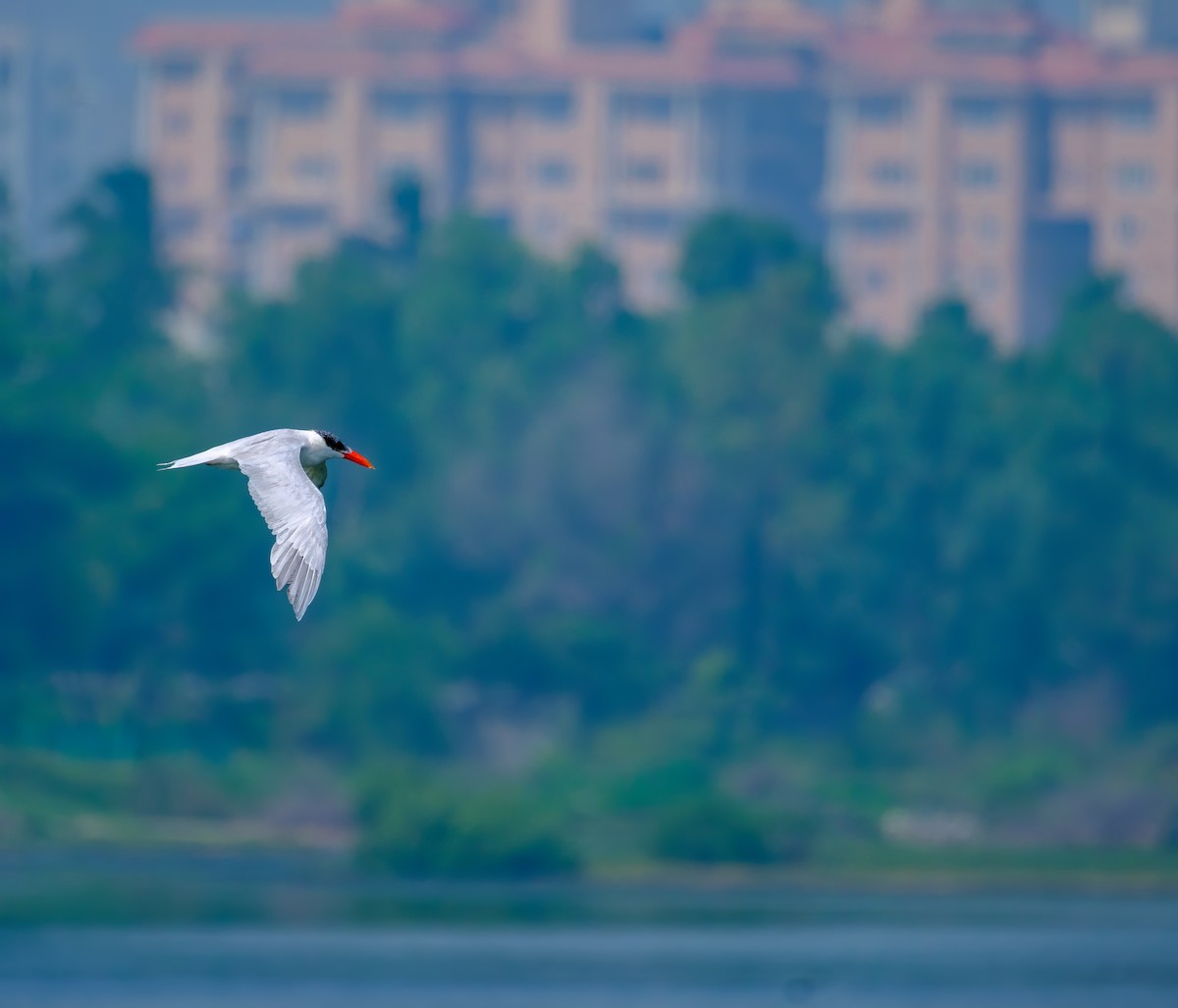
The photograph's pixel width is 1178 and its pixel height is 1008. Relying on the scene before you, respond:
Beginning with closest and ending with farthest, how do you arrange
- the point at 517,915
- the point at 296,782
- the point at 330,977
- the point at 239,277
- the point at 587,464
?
the point at 330,977 < the point at 517,915 < the point at 296,782 < the point at 587,464 < the point at 239,277

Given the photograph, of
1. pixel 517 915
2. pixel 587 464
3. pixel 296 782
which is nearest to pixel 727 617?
pixel 587 464

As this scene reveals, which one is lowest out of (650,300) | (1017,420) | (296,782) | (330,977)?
(330,977)

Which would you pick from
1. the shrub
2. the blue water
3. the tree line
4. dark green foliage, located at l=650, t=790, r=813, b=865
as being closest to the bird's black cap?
the blue water

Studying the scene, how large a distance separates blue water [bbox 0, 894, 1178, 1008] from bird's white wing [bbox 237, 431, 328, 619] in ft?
115

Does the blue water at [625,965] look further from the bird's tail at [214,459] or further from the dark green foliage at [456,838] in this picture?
the bird's tail at [214,459]

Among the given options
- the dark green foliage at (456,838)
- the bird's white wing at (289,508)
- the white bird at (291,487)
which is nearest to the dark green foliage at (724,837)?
the dark green foliage at (456,838)

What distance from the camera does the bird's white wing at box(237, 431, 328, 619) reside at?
63.4ft

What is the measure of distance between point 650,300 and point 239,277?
21884 millimetres

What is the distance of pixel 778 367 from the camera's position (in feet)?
306

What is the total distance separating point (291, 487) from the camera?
66.1 feet

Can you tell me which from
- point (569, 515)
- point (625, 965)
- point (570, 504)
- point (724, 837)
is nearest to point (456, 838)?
point (724, 837)

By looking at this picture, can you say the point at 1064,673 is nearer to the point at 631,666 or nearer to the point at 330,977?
the point at 631,666

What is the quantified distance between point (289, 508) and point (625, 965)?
42.4 meters

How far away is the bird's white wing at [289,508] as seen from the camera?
19328 mm
